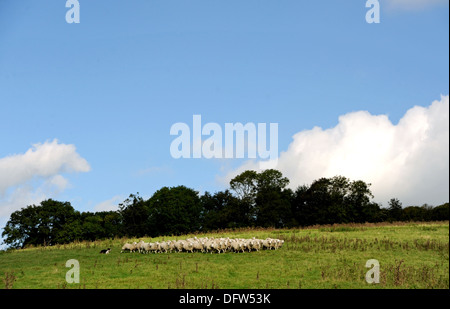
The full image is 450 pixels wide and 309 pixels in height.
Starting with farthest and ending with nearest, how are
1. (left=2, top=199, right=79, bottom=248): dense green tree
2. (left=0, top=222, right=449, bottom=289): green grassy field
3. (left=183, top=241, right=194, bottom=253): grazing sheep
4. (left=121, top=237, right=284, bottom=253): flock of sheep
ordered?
(left=2, top=199, right=79, bottom=248): dense green tree < (left=183, top=241, right=194, bottom=253): grazing sheep < (left=121, top=237, right=284, bottom=253): flock of sheep < (left=0, top=222, right=449, bottom=289): green grassy field

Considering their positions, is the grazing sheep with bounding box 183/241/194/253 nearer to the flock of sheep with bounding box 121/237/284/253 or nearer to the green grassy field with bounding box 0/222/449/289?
the flock of sheep with bounding box 121/237/284/253

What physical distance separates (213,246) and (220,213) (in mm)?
57768

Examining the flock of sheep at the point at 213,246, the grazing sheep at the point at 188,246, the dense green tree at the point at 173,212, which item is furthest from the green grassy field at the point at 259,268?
the dense green tree at the point at 173,212

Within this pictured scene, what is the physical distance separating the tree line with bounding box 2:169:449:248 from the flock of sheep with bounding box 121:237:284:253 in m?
46.5

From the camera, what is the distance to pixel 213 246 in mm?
30750

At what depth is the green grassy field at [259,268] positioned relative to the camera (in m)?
20.5

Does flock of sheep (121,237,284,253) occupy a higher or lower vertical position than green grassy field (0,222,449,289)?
higher

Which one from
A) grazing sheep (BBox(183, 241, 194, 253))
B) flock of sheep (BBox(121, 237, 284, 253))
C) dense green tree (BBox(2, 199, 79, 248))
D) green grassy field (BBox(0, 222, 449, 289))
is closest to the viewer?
green grassy field (BBox(0, 222, 449, 289))

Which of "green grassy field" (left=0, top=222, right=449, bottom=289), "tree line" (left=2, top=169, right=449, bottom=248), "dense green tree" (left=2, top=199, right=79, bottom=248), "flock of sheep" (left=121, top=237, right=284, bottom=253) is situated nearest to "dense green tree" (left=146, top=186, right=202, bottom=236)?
"tree line" (left=2, top=169, right=449, bottom=248)

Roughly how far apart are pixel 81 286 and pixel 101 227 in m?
67.7

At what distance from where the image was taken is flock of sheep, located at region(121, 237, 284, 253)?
30891 millimetres

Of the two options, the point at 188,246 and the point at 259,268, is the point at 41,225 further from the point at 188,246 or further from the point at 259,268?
the point at 259,268

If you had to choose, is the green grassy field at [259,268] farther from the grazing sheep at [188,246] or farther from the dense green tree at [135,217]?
the dense green tree at [135,217]

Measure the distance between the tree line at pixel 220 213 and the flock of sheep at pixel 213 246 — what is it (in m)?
46.5
